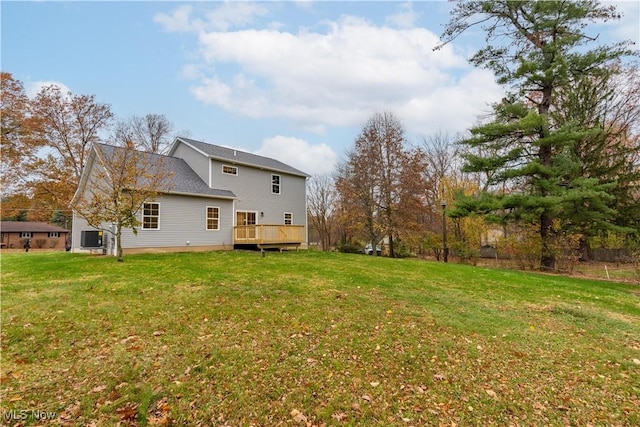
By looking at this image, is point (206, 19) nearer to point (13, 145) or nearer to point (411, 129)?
point (411, 129)

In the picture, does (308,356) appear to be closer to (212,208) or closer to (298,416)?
(298,416)

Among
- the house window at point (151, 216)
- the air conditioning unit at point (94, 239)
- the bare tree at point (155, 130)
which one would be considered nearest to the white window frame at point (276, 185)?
the house window at point (151, 216)

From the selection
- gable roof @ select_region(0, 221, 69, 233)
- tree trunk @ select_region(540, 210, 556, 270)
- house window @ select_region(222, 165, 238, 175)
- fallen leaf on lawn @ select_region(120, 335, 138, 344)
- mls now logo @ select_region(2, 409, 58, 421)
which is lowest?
mls now logo @ select_region(2, 409, 58, 421)

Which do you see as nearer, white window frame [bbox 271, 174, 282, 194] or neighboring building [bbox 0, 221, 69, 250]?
white window frame [bbox 271, 174, 282, 194]

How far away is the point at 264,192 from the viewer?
727 inches

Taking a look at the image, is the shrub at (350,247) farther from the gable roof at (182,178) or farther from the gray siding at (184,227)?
the gable roof at (182,178)

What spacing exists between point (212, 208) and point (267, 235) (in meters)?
3.30

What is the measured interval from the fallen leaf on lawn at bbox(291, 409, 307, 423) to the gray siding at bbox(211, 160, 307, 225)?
1481 centimetres

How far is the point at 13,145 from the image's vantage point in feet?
68.7

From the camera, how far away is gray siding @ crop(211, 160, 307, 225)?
1684 centimetres

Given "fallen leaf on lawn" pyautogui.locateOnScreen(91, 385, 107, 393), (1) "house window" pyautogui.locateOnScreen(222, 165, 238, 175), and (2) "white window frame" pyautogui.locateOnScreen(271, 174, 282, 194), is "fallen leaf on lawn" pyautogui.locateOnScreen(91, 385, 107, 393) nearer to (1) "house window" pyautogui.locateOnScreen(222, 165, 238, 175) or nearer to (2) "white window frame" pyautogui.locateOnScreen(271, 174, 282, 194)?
(1) "house window" pyautogui.locateOnScreen(222, 165, 238, 175)

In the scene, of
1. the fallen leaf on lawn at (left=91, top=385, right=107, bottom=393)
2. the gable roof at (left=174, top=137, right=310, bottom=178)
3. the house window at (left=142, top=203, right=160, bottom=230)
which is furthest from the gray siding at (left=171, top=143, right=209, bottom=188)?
the fallen leaf on lawn at (left=91, top=385, right=107, bottom=393)

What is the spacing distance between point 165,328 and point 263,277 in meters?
3.54

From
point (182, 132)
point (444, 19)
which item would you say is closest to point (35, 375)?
point (444, 19)
